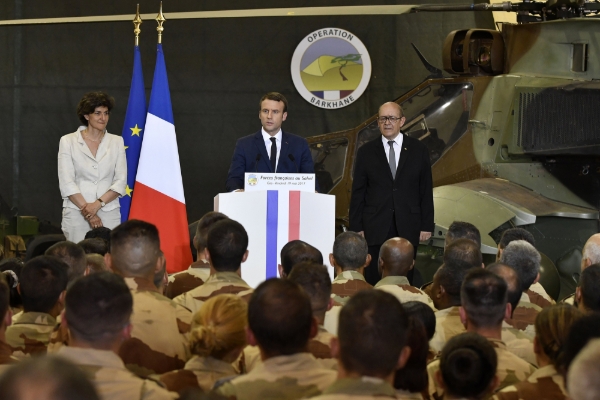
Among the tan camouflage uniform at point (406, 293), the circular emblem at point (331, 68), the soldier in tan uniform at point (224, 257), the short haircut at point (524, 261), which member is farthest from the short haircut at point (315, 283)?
the circular emblem at point (331, 68)

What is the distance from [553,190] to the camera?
777 centimetres

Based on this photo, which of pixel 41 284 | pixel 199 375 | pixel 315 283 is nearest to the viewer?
pixel 199 375

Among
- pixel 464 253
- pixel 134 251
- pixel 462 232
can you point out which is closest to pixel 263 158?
pixel 462 232

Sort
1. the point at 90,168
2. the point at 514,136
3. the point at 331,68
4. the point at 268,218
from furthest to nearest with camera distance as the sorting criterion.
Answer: the point at 331,68, the point at 514,136, the point at 90,168, the point at 268,218

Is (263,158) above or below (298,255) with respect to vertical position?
above

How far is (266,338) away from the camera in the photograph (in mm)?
2695

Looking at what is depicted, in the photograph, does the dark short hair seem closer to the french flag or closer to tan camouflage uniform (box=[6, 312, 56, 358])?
the french flag

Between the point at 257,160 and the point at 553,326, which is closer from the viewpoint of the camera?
the point at 553,326

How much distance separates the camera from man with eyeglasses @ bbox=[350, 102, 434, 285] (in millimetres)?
6410

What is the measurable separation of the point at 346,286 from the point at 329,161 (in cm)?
402

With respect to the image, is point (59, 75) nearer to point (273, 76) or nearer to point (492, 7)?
point (273, 76)

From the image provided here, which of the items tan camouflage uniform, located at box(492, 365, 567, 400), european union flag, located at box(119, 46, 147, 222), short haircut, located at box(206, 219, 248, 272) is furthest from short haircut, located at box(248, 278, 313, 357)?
european union flag, located at box(119, 46, 147, 222)

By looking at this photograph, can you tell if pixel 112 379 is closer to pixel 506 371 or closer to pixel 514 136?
pixel 506 371

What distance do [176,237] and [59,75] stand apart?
4424mm
